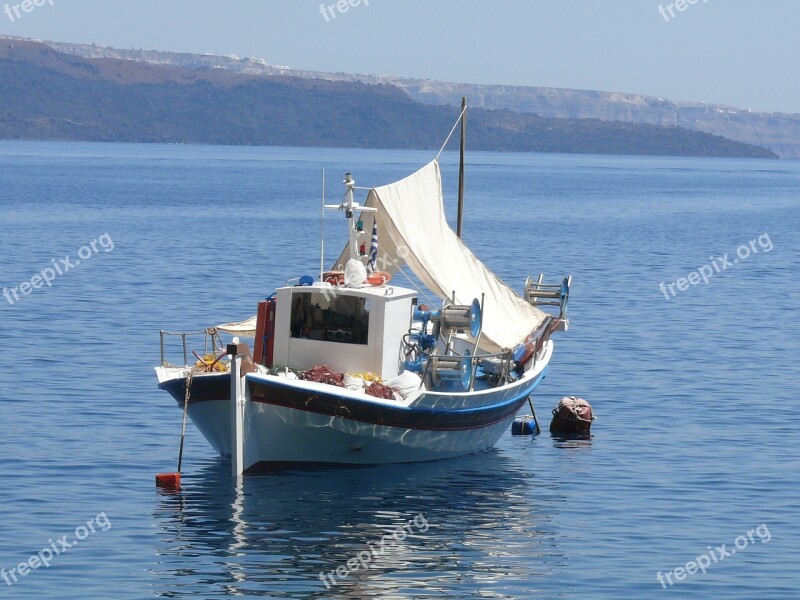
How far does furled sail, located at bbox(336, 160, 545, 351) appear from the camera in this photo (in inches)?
1232

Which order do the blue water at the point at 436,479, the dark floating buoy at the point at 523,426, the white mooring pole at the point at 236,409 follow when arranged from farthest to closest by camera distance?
the dark floating buoy at the point at 523,426
the white mooring pole at the point at 236,409
the blue water at the point at 436,479

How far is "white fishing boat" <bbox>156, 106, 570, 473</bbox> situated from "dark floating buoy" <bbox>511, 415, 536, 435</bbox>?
1.36 metres

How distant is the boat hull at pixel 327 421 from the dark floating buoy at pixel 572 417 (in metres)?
4.38

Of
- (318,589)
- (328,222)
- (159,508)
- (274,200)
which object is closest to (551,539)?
(318,589)

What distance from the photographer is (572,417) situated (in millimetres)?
32906

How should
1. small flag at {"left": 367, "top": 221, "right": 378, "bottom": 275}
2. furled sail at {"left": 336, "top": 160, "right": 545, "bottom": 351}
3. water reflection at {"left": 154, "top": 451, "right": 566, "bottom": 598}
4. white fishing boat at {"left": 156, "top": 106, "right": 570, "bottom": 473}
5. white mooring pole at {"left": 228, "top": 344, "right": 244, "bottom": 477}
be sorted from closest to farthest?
water reflection at {"left": 154, "top": 451, "right": 566, "bottom": 598}, white mooring pole at {"left": 228, "top": 344, "right": 244, "bottom": 477}, white fishing boat at {"left": 156, "top": 106, "right": 570, "bottom": 473}, small flag at {"left": 367, "top": 221, "right": 378, "bottom": 275}, furled sail at {"left": 336, "top": 160, "right": 545, "bottom": 351}

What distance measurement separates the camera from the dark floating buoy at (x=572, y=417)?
108 feet

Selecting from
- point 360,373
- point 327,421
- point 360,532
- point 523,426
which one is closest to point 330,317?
point 360,373

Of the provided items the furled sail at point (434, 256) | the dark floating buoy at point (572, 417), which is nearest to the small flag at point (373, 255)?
the furled sail at point (434, 256)

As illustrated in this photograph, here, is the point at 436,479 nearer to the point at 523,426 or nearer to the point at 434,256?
the point at 523,426

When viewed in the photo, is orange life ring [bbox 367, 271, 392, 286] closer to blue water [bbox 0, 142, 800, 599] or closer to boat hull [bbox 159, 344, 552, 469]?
boat hull [bbox 159, 344, 552, 469]

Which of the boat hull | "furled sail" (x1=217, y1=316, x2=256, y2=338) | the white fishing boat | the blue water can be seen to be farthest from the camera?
"furled sail" (x1=217, y1=316, x2=256, y2=338)

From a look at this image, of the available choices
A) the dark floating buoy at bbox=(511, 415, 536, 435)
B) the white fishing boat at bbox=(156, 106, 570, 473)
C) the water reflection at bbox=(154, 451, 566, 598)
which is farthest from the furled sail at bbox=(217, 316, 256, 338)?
the dark floating buoy at bbox=(511, 415, 536, 435)

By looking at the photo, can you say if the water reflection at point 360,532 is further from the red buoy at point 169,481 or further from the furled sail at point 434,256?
the furled sail at point 434,256
